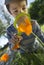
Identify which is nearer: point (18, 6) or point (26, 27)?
point (26, 27)

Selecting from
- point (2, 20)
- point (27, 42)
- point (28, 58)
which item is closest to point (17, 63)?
point (28, 58)

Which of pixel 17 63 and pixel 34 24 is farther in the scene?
pixel 34 24

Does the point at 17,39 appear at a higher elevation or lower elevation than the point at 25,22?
lower

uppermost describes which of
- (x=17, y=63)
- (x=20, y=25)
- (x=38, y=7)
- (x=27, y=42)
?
(x=20, y=25)

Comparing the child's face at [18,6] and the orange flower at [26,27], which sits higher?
the orange flower at [26,27]

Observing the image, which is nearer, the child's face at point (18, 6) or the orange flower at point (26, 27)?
the orange flower at point (26, 27)

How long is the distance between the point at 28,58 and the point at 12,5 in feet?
1.27

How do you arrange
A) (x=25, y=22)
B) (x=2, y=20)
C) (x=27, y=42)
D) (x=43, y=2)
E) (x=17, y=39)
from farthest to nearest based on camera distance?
1. (x=43, y=2)
2. (x=2, y=20)
3. (x=27, y=42)
4. (x=17, y=39)
5. (x=25, y=22)

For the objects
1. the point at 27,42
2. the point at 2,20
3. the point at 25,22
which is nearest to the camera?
the point at 25,22

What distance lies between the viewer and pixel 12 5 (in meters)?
0.96

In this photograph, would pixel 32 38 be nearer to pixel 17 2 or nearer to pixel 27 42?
pixel 27 42

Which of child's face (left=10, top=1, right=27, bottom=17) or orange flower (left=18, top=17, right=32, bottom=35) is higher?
orange flower (left=18, top=17, right=32, bottom=35)

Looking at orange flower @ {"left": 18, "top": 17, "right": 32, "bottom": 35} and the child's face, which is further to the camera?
the child's face

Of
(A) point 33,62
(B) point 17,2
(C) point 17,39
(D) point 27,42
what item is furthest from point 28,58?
(D) point 27,42
